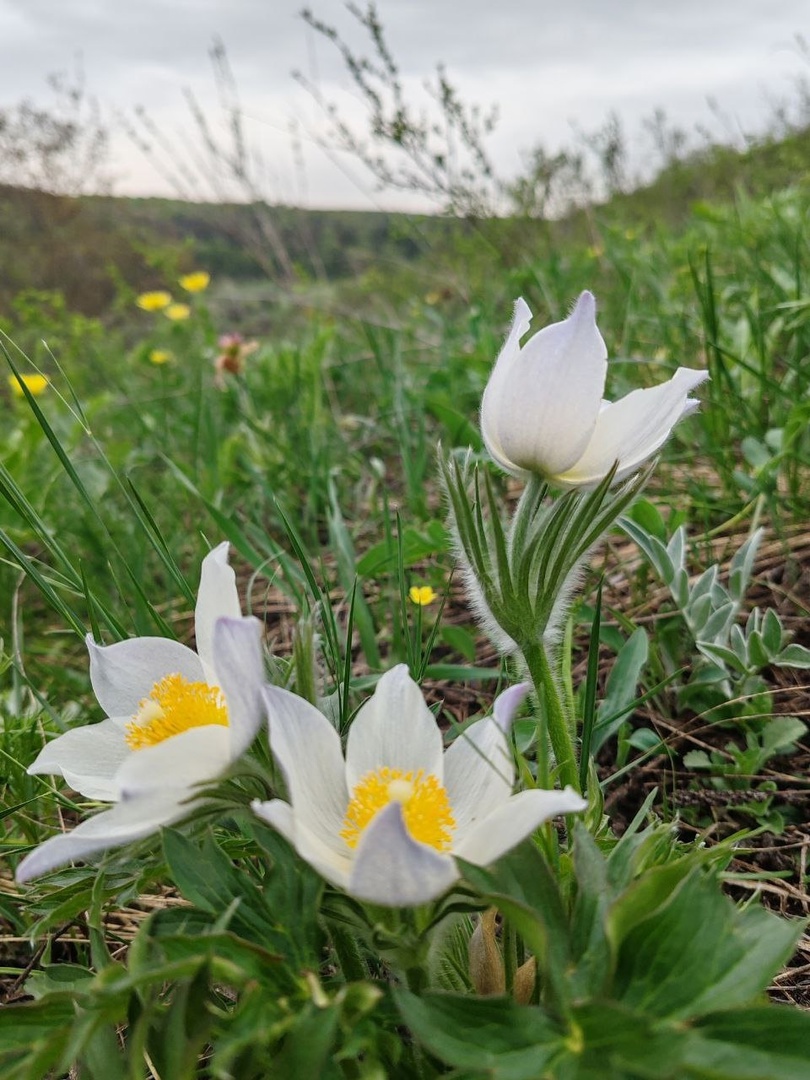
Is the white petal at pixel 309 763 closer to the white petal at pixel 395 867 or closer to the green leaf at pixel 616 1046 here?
the white petal at pixel 395 867

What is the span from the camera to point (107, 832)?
78cm

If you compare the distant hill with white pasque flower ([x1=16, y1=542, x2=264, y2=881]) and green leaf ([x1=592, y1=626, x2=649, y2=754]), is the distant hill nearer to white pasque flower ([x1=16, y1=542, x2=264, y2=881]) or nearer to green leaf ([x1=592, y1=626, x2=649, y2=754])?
green leaf ([x1=592, y1=626, x2=649, y2=754])

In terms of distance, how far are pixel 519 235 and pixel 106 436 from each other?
2.55 metres

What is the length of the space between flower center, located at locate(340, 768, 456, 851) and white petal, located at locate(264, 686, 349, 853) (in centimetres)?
2

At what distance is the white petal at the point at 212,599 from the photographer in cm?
93

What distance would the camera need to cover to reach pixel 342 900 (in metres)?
0.79

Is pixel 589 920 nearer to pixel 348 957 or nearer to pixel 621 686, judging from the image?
pixel 348 957

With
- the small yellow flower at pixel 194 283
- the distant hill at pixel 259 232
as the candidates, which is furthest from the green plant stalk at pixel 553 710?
the small yellow flower at pixel 194 283

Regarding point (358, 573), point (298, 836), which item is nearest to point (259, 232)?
point (358, 573)

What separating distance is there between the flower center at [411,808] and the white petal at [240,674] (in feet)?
0.40

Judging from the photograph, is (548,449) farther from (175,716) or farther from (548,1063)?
(548,1063)

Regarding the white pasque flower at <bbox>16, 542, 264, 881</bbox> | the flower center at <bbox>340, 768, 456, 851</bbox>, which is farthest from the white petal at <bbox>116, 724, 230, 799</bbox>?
the flower center at <bbox>340, 768, 456, 851</bbox>

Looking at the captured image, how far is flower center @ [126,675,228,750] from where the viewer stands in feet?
2.90

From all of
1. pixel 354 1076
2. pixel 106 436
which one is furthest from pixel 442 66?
pixel 354 1076
